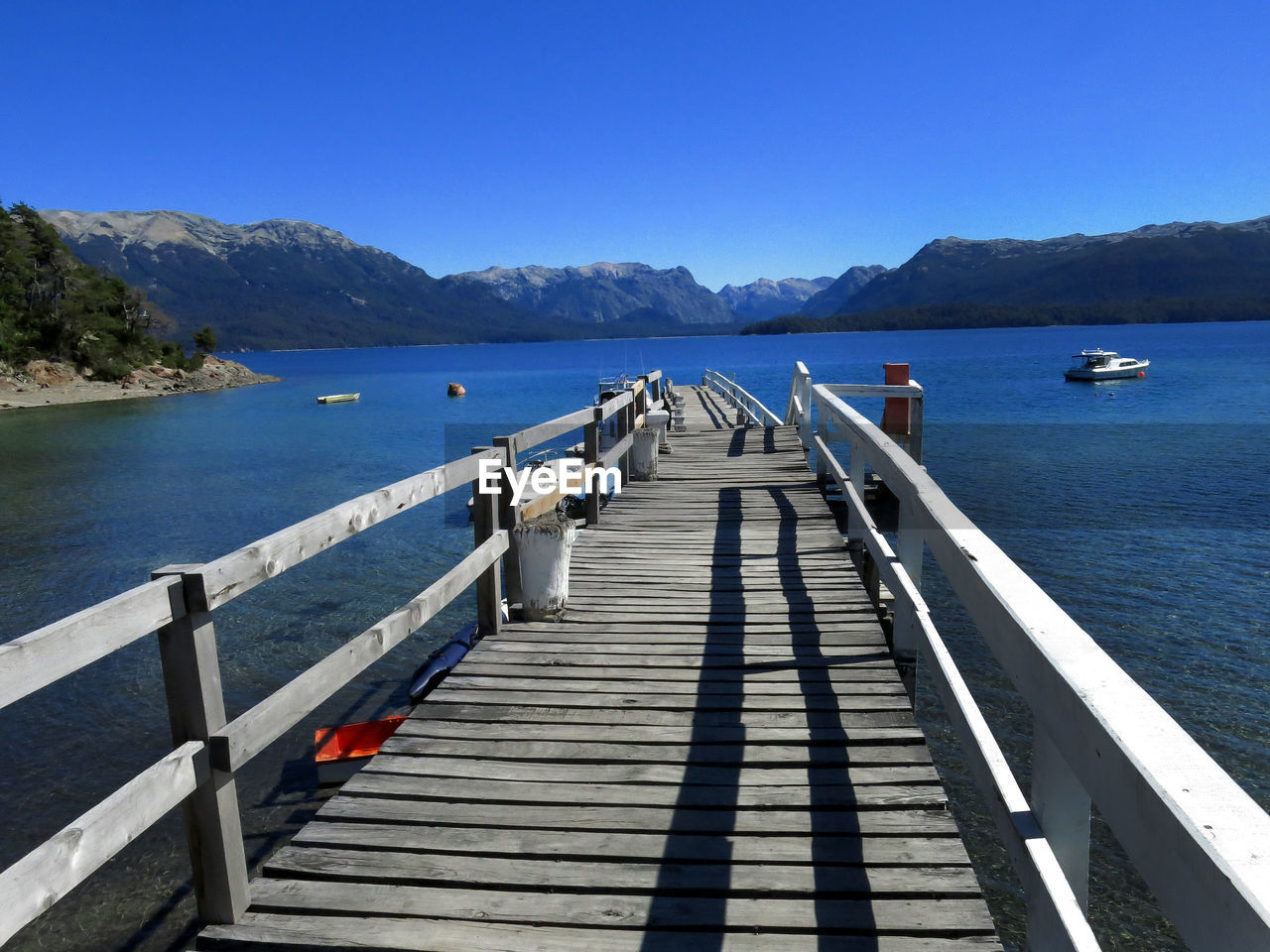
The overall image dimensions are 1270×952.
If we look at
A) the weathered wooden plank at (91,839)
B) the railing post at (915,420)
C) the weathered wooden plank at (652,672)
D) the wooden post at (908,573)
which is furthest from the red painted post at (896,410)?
the weathered wooden plank at (91,839)

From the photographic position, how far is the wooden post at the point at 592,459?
8.84 meters

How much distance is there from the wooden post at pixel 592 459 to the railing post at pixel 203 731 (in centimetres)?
574

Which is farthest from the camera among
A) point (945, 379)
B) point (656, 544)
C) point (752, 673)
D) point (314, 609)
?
point (945, 379)

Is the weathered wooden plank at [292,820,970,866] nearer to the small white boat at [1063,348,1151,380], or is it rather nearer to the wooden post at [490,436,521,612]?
the wooden post at [490,436,521,612]

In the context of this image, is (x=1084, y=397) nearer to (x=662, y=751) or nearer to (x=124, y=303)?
(x=662, y=751)

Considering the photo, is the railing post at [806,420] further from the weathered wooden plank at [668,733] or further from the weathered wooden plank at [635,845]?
the weathered wooden plank at [635,845]

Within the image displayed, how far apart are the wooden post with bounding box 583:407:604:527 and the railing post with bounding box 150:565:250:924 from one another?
5.74 metres

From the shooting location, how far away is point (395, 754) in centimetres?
421

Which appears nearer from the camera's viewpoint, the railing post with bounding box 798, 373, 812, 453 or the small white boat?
the railing post with bounding box 798, 373, 812, 453

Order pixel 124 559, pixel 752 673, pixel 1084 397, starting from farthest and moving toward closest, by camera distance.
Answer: pixel 1084 397 < pixel 124 559 < pixel 752 673

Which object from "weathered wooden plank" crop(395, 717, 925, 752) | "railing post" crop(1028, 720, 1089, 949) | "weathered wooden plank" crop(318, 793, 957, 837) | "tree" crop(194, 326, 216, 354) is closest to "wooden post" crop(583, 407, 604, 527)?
"weathered wooden plank" crop(395, 717, 925, 752)

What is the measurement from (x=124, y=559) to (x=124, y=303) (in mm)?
76983

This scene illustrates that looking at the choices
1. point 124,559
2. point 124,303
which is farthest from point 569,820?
point 124,303

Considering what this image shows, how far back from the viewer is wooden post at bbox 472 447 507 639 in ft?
18.3
